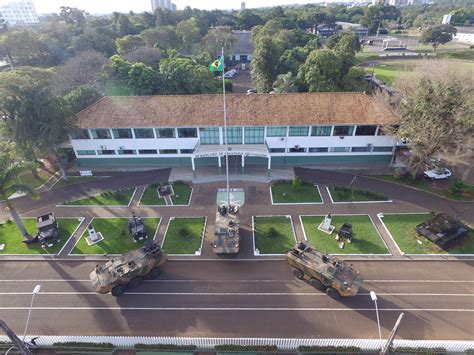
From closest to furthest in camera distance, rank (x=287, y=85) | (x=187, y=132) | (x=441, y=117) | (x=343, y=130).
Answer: (x=441, y=117) < (x=343, y=130) < (x=187, y=132) < (x=287, y=85)

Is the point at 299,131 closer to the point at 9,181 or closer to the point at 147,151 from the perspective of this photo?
the point at 147,151

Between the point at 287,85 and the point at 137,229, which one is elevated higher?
the point at 287,85

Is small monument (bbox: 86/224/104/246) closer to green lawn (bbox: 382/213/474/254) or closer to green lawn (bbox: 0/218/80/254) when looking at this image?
green lawn (bbox: 0/218/80/254)

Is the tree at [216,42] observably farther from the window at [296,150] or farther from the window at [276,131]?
the window at [296,150]

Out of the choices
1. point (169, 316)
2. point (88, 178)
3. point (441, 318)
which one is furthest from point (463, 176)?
point (88, 178)

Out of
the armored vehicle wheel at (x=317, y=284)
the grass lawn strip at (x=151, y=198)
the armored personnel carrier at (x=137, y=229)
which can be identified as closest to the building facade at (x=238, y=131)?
the grass lawn strip at (x=151, y=198)

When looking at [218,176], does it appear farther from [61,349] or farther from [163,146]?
[61,349]

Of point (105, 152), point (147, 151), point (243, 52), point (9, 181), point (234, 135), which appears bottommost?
point (105, 152)

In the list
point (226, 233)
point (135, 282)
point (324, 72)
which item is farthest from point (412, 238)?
point (324, 72)

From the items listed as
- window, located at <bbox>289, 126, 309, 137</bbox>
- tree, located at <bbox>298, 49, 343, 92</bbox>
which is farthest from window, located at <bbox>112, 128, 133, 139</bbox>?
tree, located at <bbox>298, 49, 343, 92</bbox>
